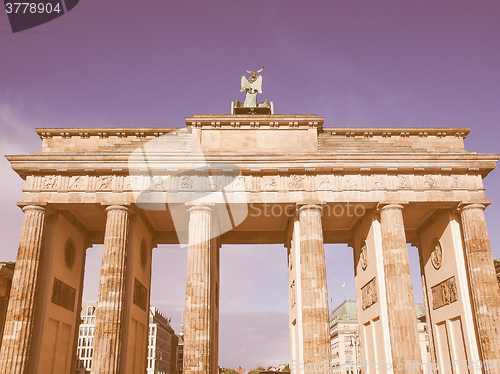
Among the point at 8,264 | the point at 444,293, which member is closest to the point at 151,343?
the point at 8,264

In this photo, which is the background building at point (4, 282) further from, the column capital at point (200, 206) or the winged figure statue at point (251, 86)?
the winged figure statue at point (251, 86)

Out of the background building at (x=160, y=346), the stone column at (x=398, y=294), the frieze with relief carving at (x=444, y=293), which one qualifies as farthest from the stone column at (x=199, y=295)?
the background building at (x=160, y=346)

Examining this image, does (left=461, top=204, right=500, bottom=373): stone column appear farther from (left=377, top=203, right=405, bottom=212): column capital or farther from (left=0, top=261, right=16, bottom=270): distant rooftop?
(left=0, top=261, right=16, bottom=270): distant rooftop

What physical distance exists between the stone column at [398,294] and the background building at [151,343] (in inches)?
2949

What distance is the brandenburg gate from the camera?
2295 centimetres

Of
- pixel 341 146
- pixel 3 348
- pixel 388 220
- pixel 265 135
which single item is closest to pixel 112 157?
pixel 265 135

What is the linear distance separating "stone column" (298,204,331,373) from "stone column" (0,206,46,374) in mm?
14016

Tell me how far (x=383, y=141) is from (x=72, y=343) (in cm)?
2322

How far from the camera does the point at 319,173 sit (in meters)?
25.7

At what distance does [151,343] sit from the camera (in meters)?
108

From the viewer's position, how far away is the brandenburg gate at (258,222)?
75.3ft

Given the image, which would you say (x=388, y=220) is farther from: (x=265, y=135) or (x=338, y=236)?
(x=265, y=135)

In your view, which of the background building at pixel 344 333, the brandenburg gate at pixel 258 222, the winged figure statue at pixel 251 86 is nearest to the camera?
the brandenburg gate at pixel 258 222

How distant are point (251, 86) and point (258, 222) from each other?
10106 millimetres
